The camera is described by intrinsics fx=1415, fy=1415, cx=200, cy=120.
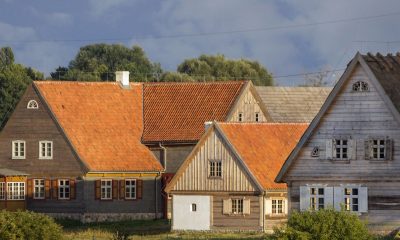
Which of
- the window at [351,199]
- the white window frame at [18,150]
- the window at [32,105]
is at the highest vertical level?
the window at [32,105]

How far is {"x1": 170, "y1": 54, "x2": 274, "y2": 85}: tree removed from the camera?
141425 mm

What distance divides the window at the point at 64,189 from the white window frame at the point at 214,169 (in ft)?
41.5

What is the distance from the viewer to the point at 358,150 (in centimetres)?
6041

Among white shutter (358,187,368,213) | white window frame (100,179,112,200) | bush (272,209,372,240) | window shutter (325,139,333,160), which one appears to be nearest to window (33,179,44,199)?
white window frame (100,179,112,200)

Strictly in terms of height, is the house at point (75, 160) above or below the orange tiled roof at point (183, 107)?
below

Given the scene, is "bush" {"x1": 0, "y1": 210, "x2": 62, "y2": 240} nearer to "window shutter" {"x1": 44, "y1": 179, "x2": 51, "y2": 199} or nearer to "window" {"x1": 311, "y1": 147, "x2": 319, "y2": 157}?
"window" {"x1": 311, "y1": 147, "x2": 319, "y2": 157}

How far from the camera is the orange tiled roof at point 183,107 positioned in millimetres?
80875

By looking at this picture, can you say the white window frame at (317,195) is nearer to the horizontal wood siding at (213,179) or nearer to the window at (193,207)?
the horizontal wood siding at (213,179)

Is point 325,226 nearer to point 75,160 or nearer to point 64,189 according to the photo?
point 75,160

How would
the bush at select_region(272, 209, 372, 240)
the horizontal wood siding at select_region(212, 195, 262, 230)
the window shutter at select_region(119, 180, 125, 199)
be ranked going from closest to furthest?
the bush at select_region(272, 209, 372, 240) < the horizontal wood siding at select_region(212, 195, 262, 230) < the window shutter at select_region(119, 180, 125, 199)

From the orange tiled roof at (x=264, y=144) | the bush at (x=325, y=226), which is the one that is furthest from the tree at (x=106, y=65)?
the bush at (x=325, y=226)

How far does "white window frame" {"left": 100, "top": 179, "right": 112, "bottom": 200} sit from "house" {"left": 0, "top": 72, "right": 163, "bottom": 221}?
0.06m

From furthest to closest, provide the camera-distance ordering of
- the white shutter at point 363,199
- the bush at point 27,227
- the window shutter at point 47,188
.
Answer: the window shutter at point 47,188
the white shutter at point 363,199
the bush at point 27,227

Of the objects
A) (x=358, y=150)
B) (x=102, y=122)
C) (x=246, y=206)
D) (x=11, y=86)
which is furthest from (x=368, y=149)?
(x=11, y=86)
